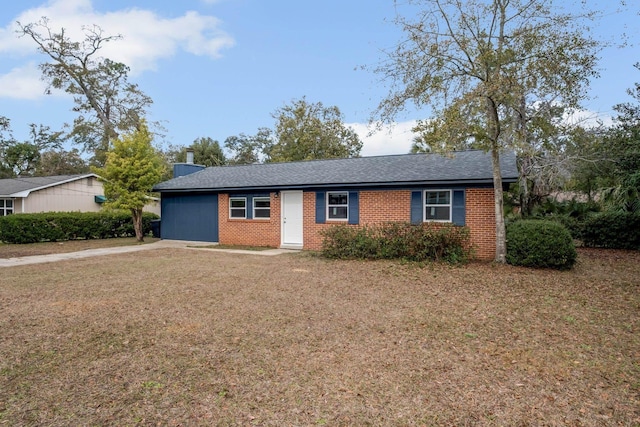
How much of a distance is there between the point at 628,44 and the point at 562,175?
21.3ft

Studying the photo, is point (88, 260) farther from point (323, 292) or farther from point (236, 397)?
point (236, 397)

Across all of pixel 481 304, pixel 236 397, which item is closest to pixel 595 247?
pixel 481 304

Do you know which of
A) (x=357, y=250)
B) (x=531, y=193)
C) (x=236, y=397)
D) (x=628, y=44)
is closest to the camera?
(x=236, y=397)

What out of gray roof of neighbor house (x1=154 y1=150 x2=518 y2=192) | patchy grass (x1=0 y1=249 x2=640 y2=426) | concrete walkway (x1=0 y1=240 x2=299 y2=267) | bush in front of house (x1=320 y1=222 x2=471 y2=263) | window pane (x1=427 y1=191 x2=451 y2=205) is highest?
gray roof of neighbor house (x1=154 y1=150 x2=518 y2=192)

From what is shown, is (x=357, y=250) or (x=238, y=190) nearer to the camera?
(x=357, y=250)

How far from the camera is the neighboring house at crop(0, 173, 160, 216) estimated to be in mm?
21516

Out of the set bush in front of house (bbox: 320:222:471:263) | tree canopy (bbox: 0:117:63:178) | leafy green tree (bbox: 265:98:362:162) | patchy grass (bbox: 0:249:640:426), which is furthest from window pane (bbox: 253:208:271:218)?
tree canopy (bbox: 0:117:63:178)

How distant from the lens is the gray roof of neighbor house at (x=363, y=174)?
11.7 m

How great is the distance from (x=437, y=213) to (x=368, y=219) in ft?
7.21

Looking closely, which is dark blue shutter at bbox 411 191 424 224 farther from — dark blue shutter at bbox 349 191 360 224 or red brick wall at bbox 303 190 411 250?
dark blue shutter at bbox 349 191 360 224

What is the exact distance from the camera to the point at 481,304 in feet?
20.9

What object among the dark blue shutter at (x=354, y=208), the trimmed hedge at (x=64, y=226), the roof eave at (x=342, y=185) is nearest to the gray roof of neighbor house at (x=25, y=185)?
the trimmed hedge at (x=64, y=226)

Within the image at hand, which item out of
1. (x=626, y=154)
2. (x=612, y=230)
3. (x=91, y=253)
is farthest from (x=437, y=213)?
(x=91, y=253)

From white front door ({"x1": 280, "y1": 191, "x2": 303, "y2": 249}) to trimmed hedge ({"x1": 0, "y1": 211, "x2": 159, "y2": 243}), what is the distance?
Result: 965 cm
